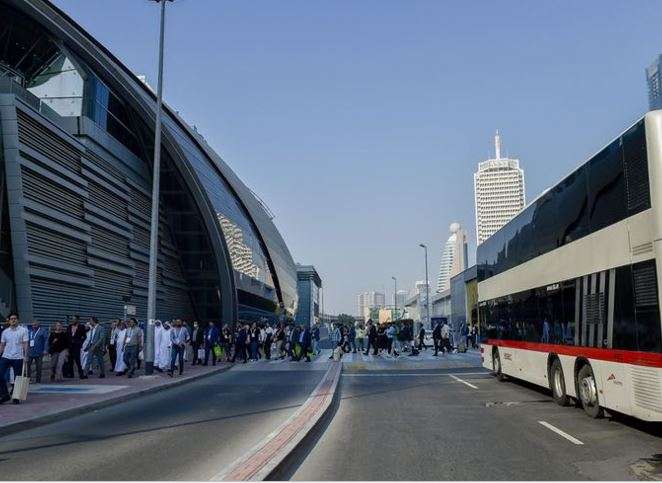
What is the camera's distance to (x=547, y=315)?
12531 millimetres

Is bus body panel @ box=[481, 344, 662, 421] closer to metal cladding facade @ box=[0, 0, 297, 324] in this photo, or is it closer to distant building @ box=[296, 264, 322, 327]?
metal cladding facade @ box=[0, 0, 297, 324]

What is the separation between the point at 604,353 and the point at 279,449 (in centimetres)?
535

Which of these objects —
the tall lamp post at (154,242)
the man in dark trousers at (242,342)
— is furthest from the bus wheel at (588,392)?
the man in dark trousers at (242,342)

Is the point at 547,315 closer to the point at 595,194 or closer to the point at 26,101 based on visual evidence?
the point at 595,194

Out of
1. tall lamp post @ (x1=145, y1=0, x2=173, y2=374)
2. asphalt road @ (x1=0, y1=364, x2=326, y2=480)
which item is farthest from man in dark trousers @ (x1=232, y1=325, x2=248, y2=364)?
asphalt road @ (x1=0, y1=364, x2=326, y2=480)

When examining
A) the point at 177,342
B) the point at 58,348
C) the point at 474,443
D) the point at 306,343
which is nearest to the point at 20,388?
the point at 58,348

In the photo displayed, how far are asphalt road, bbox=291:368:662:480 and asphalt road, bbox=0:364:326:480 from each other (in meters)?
1.17

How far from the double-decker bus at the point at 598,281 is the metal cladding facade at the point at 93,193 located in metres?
18.5

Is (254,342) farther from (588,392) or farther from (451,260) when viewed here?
(451,260)

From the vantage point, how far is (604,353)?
9.48 m

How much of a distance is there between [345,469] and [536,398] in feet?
26.5

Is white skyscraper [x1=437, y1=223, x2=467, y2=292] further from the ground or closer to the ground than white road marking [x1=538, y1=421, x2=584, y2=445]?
further from the ground

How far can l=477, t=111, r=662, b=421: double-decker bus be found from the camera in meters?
8.00

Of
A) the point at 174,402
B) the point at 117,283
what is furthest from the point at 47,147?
the point at 174,402
